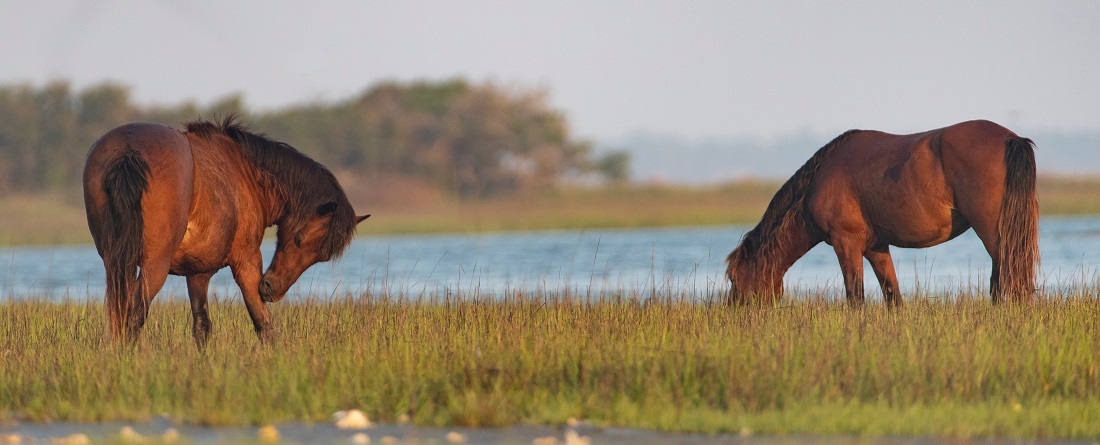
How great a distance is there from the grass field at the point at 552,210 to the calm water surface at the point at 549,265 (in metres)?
0.85

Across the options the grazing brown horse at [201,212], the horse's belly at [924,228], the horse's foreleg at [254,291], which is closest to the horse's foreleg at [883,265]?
the horse's belly at [924,228]

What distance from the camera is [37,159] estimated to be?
3597 centimetres

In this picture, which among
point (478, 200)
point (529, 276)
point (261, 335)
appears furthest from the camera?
point (478, 200)

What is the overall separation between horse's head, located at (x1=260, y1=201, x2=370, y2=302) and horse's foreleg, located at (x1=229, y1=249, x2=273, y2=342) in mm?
128

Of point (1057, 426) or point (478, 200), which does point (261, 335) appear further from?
point (478, 200)

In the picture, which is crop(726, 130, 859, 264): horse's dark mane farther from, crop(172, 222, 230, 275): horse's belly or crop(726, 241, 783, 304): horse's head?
crop(172, 222, 230, 275): horse's belly

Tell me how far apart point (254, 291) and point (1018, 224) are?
18.3ft

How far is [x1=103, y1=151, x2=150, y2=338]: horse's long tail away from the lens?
23.7 ft

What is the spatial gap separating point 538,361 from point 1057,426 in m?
2.59

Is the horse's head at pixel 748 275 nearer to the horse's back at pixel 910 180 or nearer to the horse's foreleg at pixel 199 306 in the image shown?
the horse's back at pixel 910 180

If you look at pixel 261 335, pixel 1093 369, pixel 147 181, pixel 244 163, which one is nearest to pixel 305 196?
pixel 244 163

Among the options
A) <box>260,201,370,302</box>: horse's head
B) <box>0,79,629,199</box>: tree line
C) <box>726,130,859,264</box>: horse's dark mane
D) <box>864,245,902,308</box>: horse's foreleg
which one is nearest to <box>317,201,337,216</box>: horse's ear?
<box>260,201,370,302</box>: horse's head

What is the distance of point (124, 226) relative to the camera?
7.23 m

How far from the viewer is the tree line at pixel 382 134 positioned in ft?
118
